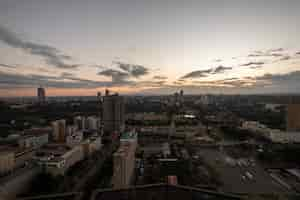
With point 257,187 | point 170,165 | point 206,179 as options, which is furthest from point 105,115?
point 257,187

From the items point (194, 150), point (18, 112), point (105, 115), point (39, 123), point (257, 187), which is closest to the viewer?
point (257, 187)

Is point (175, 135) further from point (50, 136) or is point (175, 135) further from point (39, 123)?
point (39, 123)

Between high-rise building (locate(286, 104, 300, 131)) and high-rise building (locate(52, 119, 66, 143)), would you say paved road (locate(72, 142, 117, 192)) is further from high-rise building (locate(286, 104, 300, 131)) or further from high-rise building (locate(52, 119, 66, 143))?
high-rise building (locate(286, 104, 300, 131))

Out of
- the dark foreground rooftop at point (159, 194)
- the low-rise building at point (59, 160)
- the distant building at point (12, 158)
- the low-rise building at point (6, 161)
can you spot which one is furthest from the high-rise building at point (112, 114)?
the dark foreground rooftop at point (159, 194)

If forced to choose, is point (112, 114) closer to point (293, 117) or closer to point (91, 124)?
point (91, 124)

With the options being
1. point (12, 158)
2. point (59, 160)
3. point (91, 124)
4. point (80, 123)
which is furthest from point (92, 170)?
point (80, 123)

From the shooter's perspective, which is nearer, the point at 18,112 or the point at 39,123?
the point at 39,123

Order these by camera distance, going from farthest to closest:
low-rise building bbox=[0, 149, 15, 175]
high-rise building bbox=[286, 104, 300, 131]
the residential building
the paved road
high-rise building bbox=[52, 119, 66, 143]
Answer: the residential building < high-rise building bbox=[52, 119, 66, 143] < high-rise building bbox=[286, 104, 300, 131] < low-rise building bbox=[0, 149, 15, 175] < the paved road

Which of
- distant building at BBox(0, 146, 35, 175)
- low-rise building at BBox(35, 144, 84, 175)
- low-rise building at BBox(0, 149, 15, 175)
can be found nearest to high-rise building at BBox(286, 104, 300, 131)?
low-rise building at BBox(35, 144, 84, 175)
